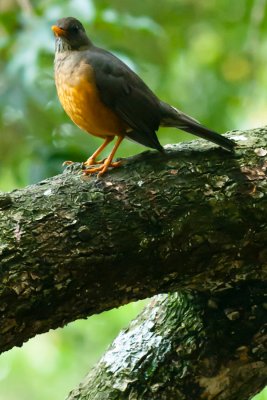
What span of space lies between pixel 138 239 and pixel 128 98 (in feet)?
2.79

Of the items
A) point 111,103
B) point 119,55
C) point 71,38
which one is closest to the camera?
point 111,103

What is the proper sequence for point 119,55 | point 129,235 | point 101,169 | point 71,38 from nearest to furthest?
point 129,235 → point 101,169 → point 71,38 → point 119,55

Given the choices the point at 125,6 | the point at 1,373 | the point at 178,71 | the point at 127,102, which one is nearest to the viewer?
the point at 127,102

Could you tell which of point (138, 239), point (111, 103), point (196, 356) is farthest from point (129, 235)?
point (111, 103)

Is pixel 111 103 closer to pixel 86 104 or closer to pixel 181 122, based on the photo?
pixel 86 104

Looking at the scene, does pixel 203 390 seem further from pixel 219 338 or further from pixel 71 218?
pixel 71 218

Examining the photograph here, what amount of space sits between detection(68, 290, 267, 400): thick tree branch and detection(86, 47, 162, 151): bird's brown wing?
757 millimetres

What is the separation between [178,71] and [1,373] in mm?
4011

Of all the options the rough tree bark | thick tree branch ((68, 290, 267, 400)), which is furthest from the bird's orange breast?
thick tree branch ((68, 290, 267, 400))

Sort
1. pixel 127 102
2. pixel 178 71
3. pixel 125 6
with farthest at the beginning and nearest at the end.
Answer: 1. pixel 178 71
2. pixel 125 6
3. pixel 127 102

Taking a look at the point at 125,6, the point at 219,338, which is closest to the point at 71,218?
the point at 219,338

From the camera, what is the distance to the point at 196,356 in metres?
3.39

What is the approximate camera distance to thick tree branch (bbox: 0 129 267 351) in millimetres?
2912

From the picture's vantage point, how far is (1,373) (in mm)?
7676
